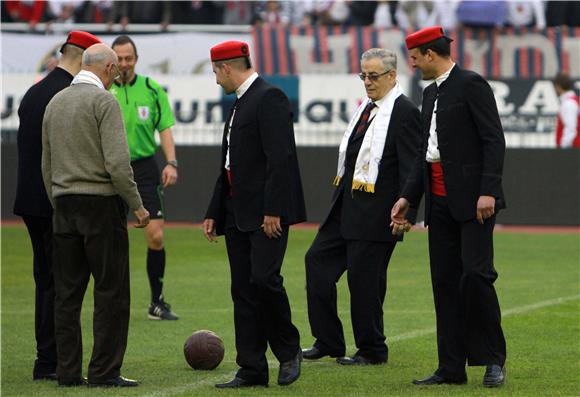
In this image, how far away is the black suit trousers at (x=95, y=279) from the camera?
8.45 metres

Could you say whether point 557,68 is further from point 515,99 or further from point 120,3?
point 120,3

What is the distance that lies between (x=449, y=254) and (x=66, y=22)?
65.1ft

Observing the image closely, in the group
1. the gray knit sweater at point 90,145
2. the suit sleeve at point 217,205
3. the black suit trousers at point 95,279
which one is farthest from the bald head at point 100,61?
the suit sleeve at point 217,205

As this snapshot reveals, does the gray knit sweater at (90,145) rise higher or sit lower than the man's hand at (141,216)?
higher

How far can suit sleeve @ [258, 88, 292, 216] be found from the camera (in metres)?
8.38

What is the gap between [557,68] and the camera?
84.2 ft

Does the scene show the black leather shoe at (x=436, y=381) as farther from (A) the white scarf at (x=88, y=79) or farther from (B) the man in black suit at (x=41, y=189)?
(A) the white scarf at (x=88, y=79)

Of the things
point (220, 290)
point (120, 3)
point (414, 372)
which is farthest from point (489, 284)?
point (120, 3)

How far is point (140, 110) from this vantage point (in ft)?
40.4

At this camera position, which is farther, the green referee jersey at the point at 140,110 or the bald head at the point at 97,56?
the green referee jersey at the point at 140,110

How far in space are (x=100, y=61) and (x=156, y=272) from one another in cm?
428

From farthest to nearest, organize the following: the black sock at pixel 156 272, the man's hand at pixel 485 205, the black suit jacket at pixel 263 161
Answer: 1. the black sock at pixel 156 272
2. the black suit jacket at pixel 263 161
3. the man's hand at pixel 485 205

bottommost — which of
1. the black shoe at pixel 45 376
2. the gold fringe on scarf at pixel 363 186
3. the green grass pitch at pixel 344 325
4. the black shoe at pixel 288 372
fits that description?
the green grass pitch at pixel 344 325

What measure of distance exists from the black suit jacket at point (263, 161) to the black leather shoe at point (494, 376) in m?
1.49
